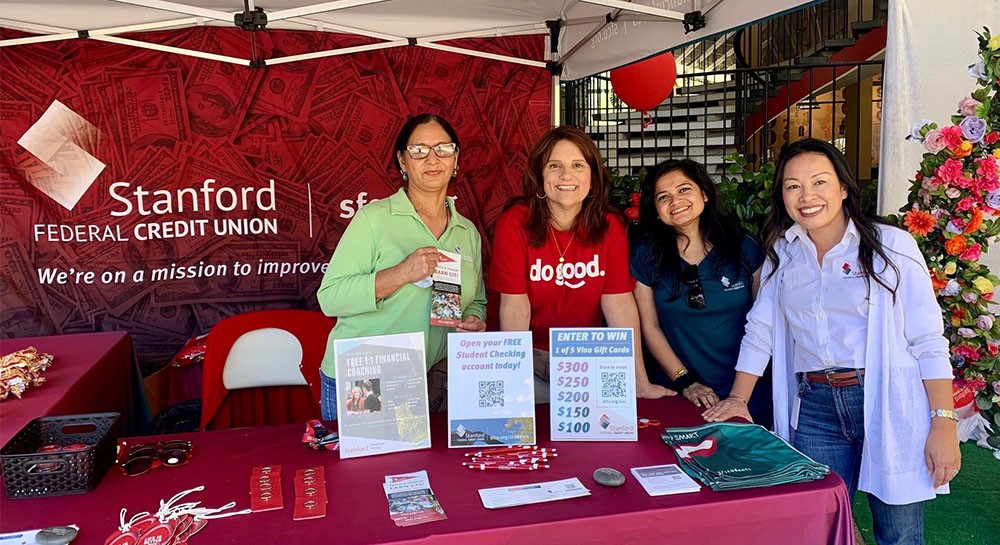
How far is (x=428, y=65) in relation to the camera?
13.4ft

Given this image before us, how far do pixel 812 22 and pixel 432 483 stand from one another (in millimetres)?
9194

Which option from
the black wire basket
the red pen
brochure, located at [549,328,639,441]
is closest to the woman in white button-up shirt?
brochure, located at [549,328,639,441]

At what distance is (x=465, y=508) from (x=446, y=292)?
782mm

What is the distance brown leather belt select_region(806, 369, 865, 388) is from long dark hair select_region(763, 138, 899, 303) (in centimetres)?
23

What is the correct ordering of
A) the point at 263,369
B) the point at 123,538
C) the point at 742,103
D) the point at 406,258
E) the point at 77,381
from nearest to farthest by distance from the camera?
the point at 123,538 → the point at 406,258 → the point at 77,381 → the point at 263,369 → the point at 742,103

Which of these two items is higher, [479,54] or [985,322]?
[479,54]

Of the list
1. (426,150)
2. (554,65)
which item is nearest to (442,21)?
(554,65)

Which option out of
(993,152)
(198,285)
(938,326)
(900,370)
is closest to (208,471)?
(900,370)

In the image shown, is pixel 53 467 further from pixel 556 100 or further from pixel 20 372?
pixel 556 100

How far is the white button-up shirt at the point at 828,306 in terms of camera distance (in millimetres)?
1734

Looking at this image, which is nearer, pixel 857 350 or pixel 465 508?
pixel 465 508

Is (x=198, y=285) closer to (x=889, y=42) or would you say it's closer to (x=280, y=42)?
(x=280, y=42)

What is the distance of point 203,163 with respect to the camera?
3881 mm

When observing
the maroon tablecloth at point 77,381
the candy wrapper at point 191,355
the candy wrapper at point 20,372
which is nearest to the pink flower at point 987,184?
the maroon tablecloth at point 77,381
